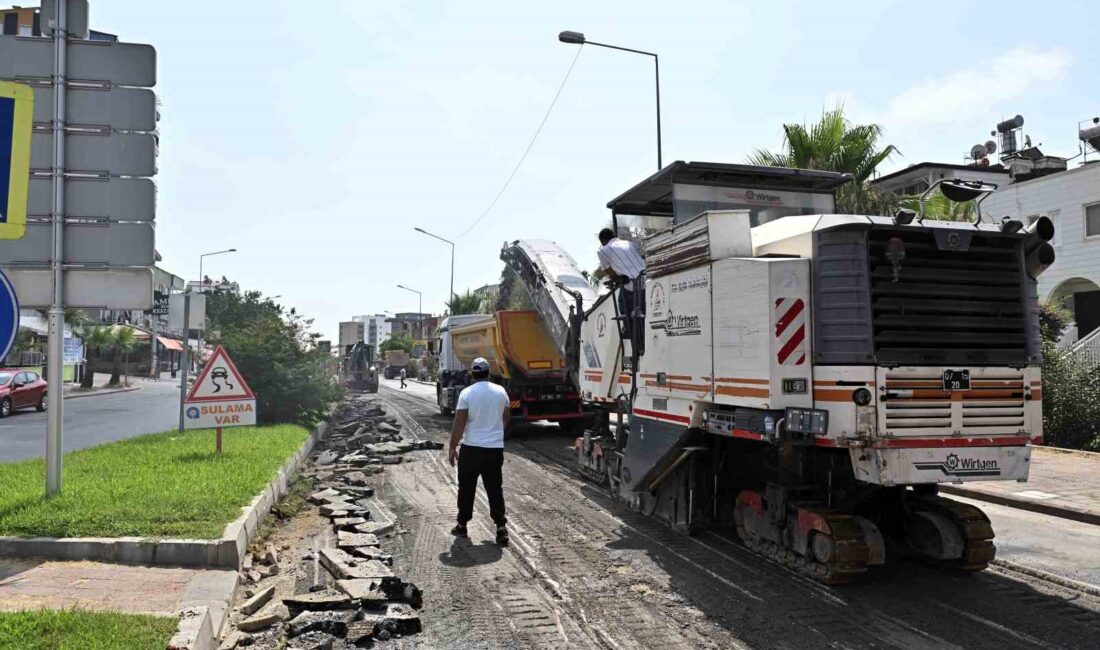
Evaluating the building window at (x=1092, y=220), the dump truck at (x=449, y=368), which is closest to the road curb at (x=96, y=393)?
the dump truck at (x=449, y=368)

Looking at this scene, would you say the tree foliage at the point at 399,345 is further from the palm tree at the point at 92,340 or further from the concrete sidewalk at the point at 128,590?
the concrete sidewalk at the point at 128,590

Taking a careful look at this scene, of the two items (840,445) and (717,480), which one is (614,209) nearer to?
(717,480)

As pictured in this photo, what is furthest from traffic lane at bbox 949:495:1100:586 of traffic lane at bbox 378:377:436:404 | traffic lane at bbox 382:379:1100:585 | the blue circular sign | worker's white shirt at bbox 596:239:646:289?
traffic lane at bbox 378:377:436:404

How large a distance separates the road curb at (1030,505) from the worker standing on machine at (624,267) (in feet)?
17.6

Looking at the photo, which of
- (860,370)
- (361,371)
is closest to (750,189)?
(860,370)

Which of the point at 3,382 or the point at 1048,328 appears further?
the point at 3,382

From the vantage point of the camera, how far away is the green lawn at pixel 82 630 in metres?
3.97

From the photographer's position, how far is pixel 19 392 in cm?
2502

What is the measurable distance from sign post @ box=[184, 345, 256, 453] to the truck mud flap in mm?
5460

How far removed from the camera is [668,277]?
23.6ft

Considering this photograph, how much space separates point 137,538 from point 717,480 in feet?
16.7

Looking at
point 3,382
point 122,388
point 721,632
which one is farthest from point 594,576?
point 122,388

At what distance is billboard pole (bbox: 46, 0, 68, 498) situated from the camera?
23.5ft

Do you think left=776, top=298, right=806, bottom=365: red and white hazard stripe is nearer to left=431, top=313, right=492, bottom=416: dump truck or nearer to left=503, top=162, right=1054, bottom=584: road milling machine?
left=503, top=162, right=1054, bottom=584: road milling machine
